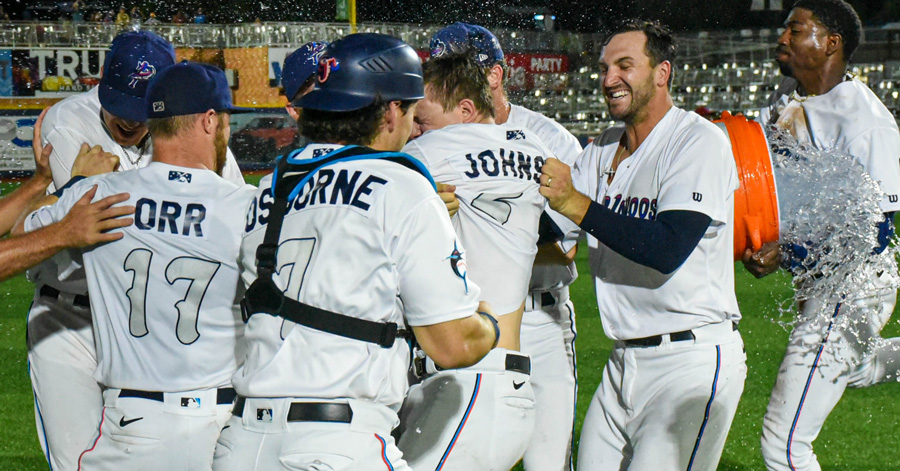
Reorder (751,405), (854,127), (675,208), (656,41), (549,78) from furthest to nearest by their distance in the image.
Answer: (549,78) < (751,405) < (854,127) < (656,41) < (675,208)

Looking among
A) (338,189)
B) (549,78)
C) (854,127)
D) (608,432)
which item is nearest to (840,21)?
(854,127)

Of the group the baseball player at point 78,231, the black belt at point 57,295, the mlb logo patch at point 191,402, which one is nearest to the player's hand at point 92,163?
the baseball player at point 78,231

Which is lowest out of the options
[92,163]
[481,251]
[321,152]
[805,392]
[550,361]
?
[805,392]

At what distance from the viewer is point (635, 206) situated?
11.7 ft

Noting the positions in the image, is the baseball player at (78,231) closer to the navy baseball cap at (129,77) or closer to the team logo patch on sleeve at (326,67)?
the navy baseball cap at (129,77)

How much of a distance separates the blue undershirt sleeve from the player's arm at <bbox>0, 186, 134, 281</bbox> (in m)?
1.49

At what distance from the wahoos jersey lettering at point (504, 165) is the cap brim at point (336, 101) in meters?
0.72

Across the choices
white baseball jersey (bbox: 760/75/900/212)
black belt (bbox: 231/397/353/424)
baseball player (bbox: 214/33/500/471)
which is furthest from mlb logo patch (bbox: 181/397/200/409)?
white baseball jersey (bbox: 760/75/900/212)

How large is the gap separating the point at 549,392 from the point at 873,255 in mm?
1506

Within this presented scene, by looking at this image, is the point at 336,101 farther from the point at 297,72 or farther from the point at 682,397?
the point at 682,397

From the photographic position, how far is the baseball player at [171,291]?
3.02m

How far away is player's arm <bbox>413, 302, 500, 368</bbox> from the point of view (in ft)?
8.09

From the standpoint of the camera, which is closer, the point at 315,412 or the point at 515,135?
the point at 315,412

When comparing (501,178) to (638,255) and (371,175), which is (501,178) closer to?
(638,255)
